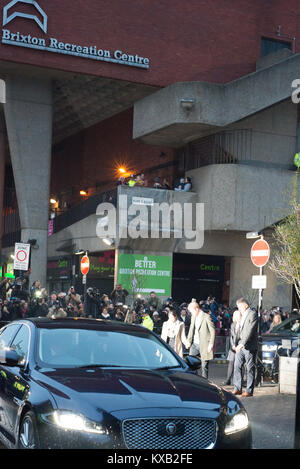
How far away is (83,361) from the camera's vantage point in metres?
7.11

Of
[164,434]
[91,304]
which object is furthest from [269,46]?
[164,434]

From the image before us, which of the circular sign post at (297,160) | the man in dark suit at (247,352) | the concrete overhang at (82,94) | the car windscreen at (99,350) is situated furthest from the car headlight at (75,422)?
the circular sign post at (297,160)

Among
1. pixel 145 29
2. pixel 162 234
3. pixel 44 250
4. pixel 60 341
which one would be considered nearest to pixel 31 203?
pixel 44 250

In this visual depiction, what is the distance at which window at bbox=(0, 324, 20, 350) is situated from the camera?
8.19 metres

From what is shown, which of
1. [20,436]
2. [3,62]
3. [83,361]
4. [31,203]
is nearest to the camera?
[20,436]

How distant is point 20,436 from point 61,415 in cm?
87

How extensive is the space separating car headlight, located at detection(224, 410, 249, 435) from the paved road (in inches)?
102

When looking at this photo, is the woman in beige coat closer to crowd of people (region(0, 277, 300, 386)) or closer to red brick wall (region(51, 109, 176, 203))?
crowd of people (region(0, 277, 300, 386))

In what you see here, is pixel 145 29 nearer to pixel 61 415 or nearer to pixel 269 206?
pixel 269 206

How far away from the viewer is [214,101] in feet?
102

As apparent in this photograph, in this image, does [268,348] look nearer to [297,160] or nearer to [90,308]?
[90,308]

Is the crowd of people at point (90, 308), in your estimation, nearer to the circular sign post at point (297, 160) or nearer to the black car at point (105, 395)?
the circular sign post at point (297, 160)

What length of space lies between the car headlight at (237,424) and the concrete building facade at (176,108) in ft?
82.5

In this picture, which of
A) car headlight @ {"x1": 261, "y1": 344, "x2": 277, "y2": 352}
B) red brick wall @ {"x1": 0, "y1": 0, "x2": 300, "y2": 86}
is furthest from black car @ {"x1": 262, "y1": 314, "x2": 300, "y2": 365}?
red brick wall @ {"x1": 0, "y1": 0, "x2": 300, "y2": 86}
